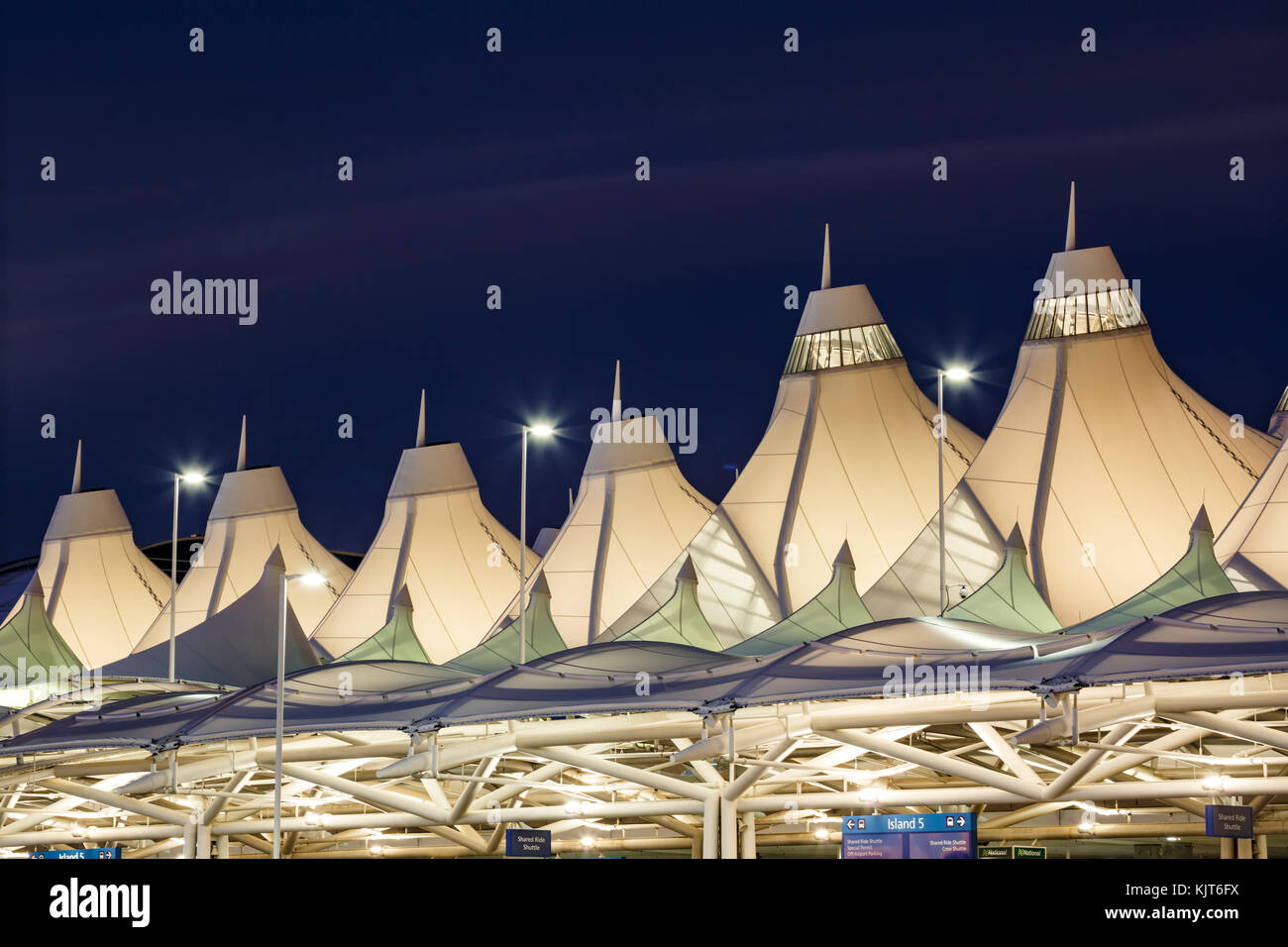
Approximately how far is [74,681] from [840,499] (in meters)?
22.3

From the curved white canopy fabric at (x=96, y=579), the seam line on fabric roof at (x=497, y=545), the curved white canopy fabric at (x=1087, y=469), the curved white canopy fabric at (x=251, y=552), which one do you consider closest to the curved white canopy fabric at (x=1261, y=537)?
the curved white canopy fabric at (x=1087, y=469)

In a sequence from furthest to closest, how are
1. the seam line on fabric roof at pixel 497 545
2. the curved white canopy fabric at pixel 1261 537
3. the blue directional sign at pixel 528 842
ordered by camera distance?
the seam line on fabric roof at pixel 497 545
the curved white canopy fabric at pixel 1261 537
the blue directional sign at pixel 528 842

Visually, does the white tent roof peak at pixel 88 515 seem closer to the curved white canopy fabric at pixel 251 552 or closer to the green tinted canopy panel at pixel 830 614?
the curved white canopy fabric at pixel 251 552

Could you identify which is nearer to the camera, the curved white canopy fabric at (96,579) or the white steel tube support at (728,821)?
the white steel tube support at (728,821)

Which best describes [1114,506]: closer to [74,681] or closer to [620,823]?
[620,823]

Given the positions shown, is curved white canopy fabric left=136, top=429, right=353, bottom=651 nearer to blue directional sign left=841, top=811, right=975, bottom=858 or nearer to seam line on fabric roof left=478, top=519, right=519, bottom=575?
seam line on fabric roof left=478, top=519, right=519, bottom=575

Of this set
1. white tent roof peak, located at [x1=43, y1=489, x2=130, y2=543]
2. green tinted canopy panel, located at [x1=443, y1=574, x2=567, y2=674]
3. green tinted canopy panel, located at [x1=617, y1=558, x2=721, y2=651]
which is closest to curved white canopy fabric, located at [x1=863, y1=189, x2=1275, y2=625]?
green tinted canopy panel, located at [x1=617, y1=558, x2=721, y2=651]

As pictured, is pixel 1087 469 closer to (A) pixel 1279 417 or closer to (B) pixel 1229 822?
(A) pixel 1279 417

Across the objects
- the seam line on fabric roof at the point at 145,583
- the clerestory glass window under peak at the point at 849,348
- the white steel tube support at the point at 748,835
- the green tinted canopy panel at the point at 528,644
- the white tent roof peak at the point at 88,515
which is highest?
the clerestory glass window under peak at the point at 849,348

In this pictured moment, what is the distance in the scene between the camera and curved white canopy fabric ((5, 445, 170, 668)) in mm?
76375

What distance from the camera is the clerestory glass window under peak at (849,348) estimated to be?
5506 cm

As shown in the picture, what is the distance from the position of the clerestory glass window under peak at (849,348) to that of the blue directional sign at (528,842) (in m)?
25.5

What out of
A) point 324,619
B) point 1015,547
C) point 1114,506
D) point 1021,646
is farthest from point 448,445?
point 1021,646

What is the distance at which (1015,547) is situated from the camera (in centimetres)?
3925
